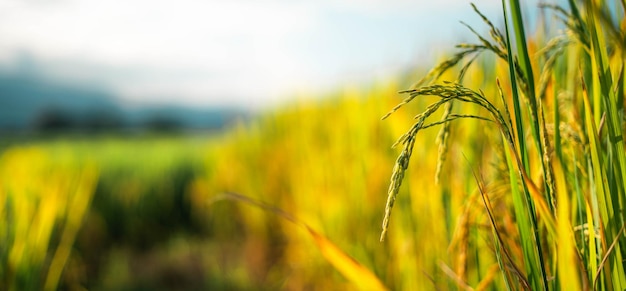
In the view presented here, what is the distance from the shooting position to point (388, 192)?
1.80ft

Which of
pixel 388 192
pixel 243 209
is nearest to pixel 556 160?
pixel 388 192

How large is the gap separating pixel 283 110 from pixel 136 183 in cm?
204

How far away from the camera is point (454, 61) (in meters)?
0.69

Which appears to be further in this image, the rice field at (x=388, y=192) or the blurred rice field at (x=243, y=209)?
the blurred rice field at (x=243, y=209)

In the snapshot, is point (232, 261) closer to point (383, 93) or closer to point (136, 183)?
point (136, 183)

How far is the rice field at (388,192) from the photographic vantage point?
66 centimetres

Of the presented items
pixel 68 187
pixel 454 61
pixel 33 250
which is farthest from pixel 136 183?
pixel 454 61

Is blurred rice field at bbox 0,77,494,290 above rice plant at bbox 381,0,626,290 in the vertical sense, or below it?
below

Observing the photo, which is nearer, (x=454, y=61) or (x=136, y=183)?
(x=454, y=61)

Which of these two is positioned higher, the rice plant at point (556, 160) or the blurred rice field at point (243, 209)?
the rice plant at point (556, 160)

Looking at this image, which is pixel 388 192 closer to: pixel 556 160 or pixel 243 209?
pixel 556 160

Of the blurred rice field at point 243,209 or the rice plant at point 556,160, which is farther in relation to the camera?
the blurred rice field at point 243,209

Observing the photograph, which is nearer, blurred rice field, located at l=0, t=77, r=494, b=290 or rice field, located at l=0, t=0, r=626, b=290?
rice field, located at l=0, t=0, r=626, b=290

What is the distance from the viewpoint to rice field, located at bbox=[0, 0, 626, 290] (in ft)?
2.18
